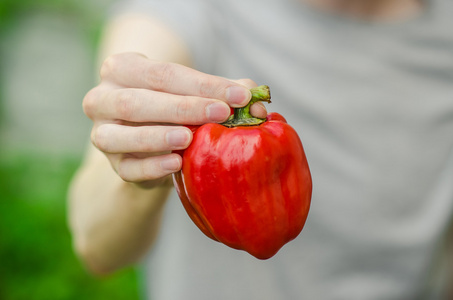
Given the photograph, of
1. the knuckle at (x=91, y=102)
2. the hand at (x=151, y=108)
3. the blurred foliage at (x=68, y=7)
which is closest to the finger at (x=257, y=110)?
the hand at (x=151, y=108)

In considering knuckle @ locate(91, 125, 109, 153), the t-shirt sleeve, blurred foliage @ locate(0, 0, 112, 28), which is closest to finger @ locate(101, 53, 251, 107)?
knuckle @ locate(91, 125, 109, 153)

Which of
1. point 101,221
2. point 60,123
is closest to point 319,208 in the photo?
point 101,221

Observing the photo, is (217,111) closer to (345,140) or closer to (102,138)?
(102,138)

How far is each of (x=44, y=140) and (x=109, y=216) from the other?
10.5 feet

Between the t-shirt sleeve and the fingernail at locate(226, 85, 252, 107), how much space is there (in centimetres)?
57

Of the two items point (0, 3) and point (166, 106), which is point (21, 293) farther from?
point (0, 3)

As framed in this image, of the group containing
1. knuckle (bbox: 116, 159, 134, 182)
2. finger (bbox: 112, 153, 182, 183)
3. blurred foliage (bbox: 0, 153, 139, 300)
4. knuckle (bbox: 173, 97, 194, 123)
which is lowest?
blurred foliage (bbox: 0, 153, 139, 300)

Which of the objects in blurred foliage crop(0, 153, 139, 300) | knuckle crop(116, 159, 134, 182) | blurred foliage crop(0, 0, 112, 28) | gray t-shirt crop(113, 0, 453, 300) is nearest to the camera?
knuckle crop(116, 159, 134, 182)

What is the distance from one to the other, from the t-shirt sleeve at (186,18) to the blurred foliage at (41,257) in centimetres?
164

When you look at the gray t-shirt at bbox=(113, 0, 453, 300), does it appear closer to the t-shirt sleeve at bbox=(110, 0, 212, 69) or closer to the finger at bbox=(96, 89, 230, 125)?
the t-shirt sleeve at bbox=(110, 0, 212, 69)

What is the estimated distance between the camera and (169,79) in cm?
94

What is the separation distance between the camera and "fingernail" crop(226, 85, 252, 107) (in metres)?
0.87

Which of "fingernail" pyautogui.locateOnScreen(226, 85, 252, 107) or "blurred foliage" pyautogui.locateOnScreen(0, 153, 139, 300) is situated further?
"blurred foliage" pyautogui.locateOnScreen(0, 153, 139, 300)

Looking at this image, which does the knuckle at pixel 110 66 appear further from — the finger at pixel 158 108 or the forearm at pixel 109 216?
the forearm at pixel 109 216
